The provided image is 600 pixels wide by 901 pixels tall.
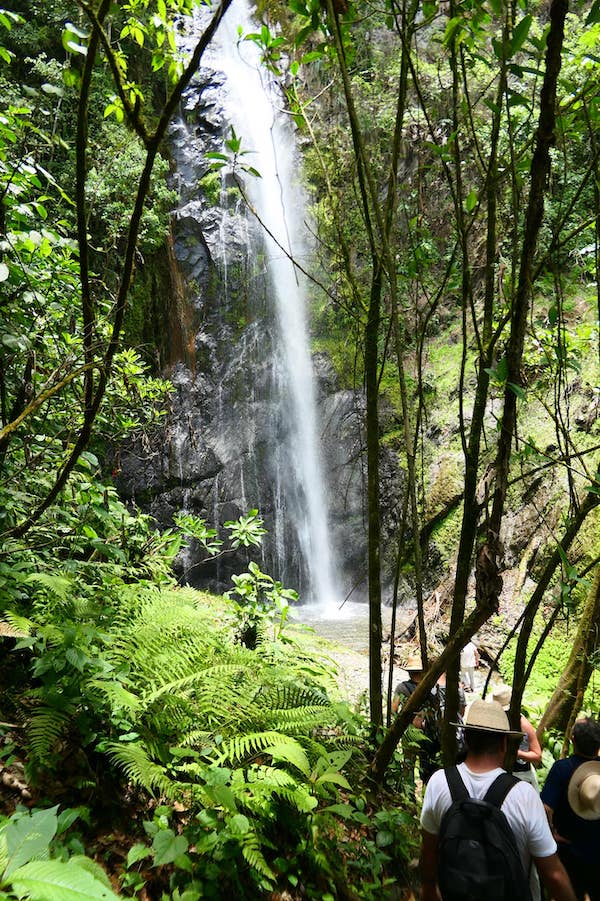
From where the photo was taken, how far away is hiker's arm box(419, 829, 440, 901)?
2.00m

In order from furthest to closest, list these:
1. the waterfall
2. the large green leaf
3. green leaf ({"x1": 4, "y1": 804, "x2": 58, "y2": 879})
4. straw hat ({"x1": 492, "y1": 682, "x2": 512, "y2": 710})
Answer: the waterfall
straw hat ({"x1": 492, "y1": 682, "x2": 512, "y2": 710})
green leaf ({"x1": 4, "y1": 804, "x2": 58, "y2": 879})
the large green leaf

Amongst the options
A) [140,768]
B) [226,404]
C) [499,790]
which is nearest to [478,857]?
[499,790]

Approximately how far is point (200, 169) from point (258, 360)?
5717mm

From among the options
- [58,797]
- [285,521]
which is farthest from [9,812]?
[285,521]

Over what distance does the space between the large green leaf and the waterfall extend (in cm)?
1265

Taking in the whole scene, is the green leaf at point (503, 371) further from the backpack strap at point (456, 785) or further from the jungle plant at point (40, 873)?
the jungle plant at point (40, 873)

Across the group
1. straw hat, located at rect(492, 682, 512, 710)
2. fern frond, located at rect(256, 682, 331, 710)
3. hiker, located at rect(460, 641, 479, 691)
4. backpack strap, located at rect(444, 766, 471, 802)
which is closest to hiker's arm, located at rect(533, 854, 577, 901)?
backpack strap, located at rect(444, 766, 471, 802)

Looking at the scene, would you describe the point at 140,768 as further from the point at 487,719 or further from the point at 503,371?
the point at 503,371

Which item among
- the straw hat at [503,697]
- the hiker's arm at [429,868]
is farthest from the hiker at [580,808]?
the hiker's arm at [429,868]

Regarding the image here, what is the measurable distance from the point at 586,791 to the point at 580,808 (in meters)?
0.11

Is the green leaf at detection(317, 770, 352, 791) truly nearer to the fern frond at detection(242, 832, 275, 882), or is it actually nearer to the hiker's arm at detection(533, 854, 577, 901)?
the fern frond at detection(242, 832, 275, 882)

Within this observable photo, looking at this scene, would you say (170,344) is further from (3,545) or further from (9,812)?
(9,812)

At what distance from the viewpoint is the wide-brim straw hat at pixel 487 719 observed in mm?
1960

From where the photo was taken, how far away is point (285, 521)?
47.5 feet
